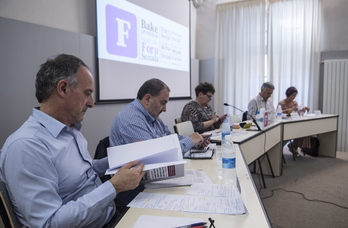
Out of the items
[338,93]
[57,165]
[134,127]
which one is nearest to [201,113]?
[134,127]

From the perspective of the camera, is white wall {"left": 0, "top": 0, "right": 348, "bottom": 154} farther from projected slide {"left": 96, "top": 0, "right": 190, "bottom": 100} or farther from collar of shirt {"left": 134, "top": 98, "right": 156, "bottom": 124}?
collar of shirt {"left": 134, "top": 98, "right": 156, "bottom": 124}

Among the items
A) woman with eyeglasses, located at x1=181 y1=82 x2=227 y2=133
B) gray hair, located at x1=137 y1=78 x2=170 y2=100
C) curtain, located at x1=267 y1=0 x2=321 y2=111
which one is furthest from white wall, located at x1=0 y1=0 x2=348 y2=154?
gray hair, located at x1=137 y1=78 x2=170 y2=100

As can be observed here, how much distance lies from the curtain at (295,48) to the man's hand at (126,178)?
474 centimetres

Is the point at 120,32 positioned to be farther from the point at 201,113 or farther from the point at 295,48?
the point at 295,48

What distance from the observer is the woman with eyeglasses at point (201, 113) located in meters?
2.96

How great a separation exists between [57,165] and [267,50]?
5.07 m

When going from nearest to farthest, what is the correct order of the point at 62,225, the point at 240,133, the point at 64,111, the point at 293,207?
1. the point at 62,225
2. the point at 64,111
3. the point at 293,207
4. the point at 240,133

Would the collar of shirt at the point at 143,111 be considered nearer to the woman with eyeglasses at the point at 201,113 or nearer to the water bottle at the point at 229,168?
the water bottle at the point at 229,168

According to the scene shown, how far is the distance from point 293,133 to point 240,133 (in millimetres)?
1531

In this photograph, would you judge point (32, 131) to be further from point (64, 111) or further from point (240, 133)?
point (240, 133)

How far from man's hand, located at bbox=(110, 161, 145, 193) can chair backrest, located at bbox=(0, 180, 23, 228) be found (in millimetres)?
350

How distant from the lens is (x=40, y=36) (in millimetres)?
2410

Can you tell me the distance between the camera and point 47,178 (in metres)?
0.85

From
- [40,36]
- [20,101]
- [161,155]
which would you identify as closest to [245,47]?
[40,36]
